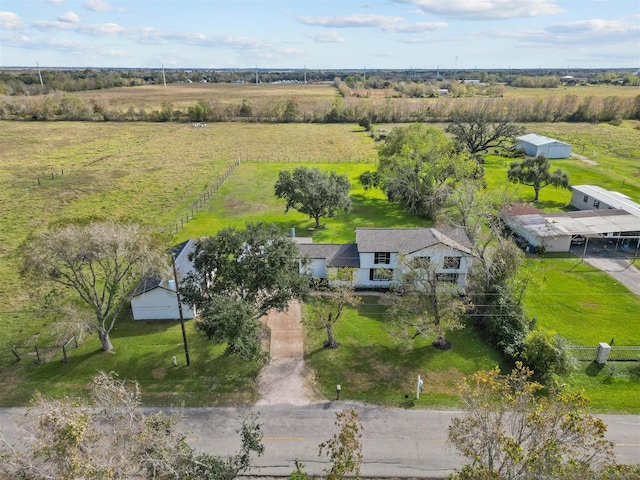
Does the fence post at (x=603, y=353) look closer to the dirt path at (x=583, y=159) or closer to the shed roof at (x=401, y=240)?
the shed roof at (x=401, y=240)

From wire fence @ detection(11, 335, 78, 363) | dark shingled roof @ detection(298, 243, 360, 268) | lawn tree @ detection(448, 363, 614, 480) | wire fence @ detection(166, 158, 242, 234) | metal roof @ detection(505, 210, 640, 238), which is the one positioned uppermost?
lawn tree @ detection(448, 363, 614, 480)

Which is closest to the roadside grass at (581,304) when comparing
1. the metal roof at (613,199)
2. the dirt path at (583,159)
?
the metal roof at (613,199)

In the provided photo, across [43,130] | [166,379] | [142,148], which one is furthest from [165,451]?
[43,130]

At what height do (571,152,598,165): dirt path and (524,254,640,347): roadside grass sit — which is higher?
(571,152,598,165): dirt path

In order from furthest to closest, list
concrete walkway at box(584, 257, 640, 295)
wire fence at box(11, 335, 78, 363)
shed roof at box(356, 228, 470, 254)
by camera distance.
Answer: concrete walkway at box(584, 257, 640, 295), shed roof at box(356, 228, 470, 254), wire fence at box(11, 335, 78, 363)

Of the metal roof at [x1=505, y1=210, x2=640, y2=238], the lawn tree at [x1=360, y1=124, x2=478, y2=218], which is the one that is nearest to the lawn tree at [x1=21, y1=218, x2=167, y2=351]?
the lawn tree at [x1=360, y1=124, x2=478, y2=218]

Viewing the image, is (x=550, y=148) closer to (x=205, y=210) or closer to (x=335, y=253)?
(x=335, y=253)

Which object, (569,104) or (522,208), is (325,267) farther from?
(569,104)

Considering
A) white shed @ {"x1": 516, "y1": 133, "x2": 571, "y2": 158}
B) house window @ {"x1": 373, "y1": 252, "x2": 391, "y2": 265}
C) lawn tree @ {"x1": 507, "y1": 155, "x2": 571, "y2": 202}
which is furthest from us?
white shed @ {"x1": 516, "y1": 133, "x2": 571, "y2": 158}

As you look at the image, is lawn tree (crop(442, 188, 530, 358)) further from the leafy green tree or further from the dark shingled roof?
the dark shingled roof
